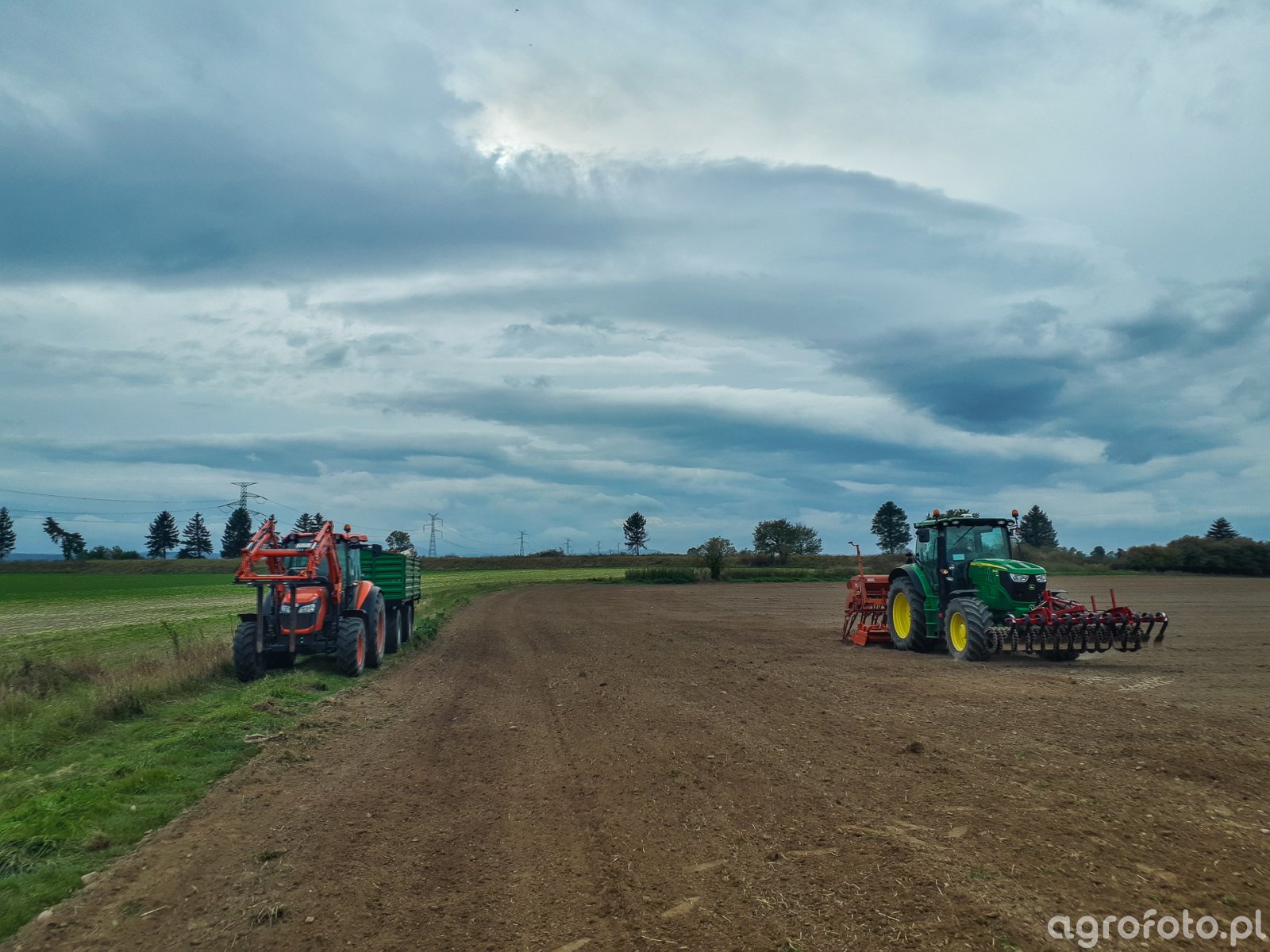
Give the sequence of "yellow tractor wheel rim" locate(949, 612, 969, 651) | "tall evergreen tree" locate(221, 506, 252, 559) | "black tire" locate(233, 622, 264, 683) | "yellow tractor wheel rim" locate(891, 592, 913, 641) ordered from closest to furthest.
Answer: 1. "black tire" locate(233, 622, 264, 683)
2. "yellow tractor wheel rim" locate(949, 612, 969, 651)
3. "yellow tractor wheel rim" locate(891, 592, 913, 641)
4. "tall evergreen tree" locate(221, 506, 252, 559)

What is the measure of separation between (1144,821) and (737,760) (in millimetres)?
3351

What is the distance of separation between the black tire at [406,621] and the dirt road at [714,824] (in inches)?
346

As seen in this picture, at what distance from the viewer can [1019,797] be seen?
22.0ft

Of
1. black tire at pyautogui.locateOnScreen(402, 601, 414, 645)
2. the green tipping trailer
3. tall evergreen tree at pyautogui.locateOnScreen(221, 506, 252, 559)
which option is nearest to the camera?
the green tipping trailer

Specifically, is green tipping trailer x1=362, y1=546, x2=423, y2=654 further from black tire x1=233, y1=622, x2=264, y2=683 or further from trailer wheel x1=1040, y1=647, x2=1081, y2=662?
trailer wheel x1=1040, y1=647, x2=1081, y2=662

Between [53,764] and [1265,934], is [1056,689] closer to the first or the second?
[1265,934]

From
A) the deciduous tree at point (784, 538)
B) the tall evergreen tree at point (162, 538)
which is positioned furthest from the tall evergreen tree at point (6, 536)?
the deciduous tree at point (784, 538)

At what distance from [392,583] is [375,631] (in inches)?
166

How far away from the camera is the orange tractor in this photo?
13.9 metres

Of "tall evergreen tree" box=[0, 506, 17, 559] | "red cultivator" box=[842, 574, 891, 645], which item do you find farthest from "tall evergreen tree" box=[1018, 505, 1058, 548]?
"tall evergreen tree" box=[0, 506, 17, 559]

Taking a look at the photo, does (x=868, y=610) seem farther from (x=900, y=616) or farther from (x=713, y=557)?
(x=713, y=557)

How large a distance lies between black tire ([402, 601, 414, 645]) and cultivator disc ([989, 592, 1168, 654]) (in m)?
13.7

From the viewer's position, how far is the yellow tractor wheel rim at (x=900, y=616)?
756 inches

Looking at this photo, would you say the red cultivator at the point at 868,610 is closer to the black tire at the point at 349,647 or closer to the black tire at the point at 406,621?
the black tire at the point at 406,621
